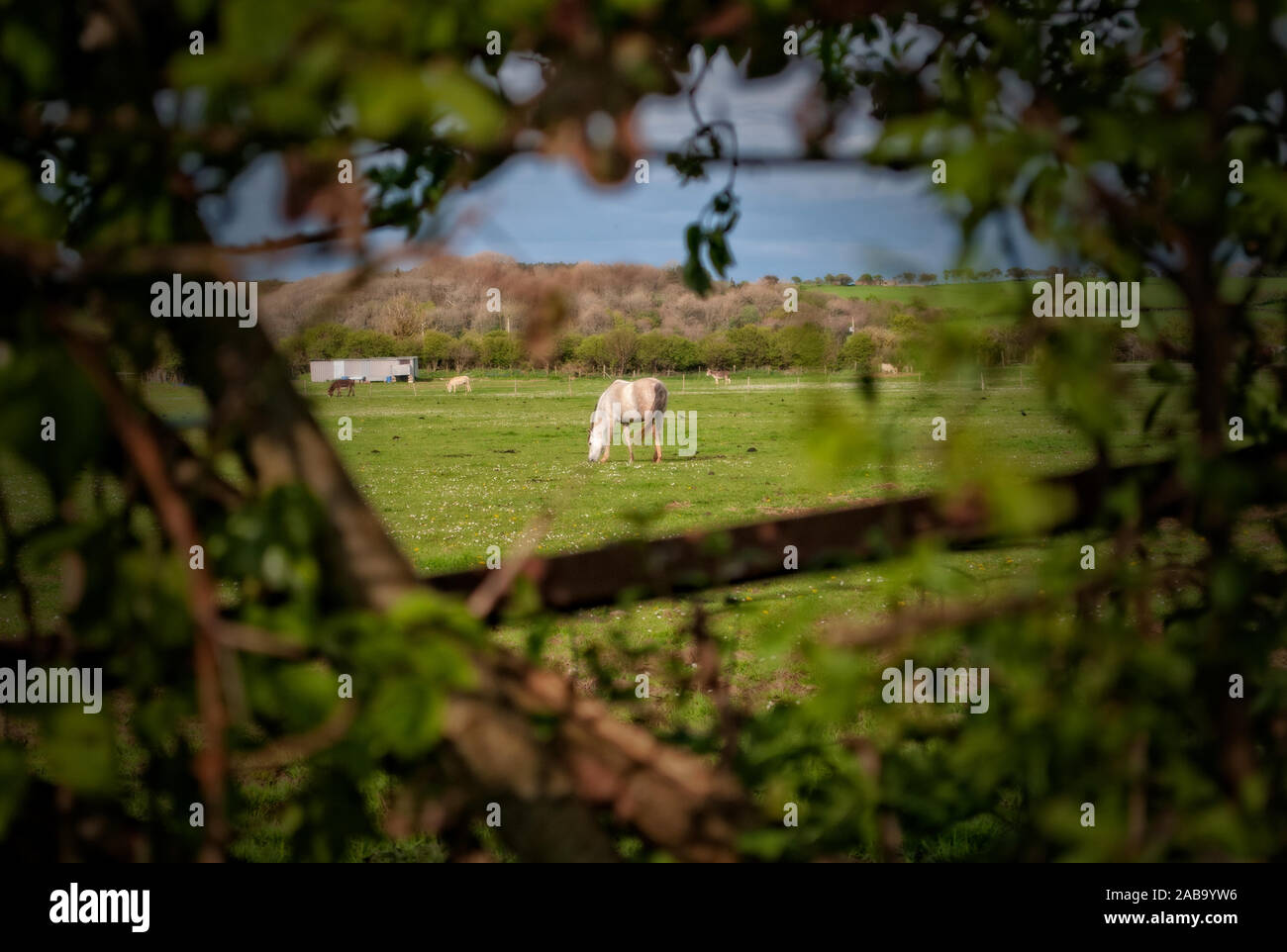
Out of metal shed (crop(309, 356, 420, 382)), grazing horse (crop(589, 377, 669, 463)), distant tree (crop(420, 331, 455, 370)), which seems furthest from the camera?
grazing horse (crop(589, 377, 669, 463))

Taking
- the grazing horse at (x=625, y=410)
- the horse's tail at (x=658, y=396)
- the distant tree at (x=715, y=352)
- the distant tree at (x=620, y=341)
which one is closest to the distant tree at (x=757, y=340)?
the distant tree at (x=620, y=341)

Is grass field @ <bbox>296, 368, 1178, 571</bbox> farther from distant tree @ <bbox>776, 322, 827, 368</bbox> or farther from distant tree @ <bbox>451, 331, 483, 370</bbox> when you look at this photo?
distant tree @ <bbox>451, 331, 483, 370</bbox>

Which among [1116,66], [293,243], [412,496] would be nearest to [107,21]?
[293,243]

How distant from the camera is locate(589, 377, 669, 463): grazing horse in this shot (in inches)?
818

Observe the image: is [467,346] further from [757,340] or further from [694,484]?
[694,484]

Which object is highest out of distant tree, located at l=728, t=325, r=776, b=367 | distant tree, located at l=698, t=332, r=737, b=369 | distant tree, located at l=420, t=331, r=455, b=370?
distant tree, located at l=698, t=332, r=737, b=369

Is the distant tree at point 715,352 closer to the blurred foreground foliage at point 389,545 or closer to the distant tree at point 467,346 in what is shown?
the distant tree at point 467,346

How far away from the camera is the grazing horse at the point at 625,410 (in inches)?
818

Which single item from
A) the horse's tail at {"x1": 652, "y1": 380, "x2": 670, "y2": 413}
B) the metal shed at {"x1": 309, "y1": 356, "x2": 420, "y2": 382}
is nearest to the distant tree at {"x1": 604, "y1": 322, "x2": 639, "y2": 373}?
the metal shed at {"x1": 309, "y1": 356, "x2": 420, "y2": 382}

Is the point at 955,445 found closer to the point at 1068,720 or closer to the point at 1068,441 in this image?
Result: the point at 1068,720

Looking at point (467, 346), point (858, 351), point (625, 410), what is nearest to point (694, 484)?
point (625, 410)

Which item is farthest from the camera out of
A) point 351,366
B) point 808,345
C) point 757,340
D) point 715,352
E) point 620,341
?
point 715,352

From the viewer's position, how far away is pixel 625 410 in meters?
22.0

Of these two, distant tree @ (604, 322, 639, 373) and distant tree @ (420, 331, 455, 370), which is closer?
distant tree @ (420, 331, 455, 370)
